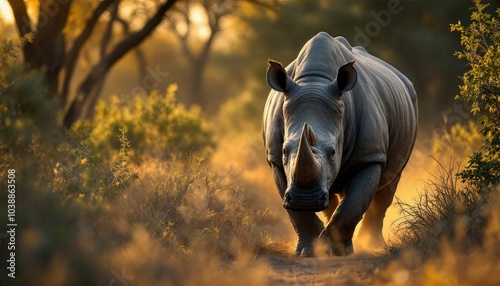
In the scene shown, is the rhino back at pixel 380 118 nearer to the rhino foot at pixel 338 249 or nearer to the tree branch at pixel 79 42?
the rhino foot at pixel 338 249

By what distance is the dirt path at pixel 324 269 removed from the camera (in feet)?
18.6

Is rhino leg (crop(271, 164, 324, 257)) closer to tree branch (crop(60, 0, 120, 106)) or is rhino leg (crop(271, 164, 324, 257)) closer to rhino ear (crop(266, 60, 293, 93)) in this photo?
rhino ear (crop(266, 60, 293, 93))

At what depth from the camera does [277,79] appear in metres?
7.20

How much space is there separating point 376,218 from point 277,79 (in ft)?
7.95

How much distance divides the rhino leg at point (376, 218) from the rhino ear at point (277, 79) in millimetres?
2167

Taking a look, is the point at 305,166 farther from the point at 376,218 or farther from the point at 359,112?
the point at 376,218

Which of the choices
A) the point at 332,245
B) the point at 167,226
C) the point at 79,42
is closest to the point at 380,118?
the point at 332,245

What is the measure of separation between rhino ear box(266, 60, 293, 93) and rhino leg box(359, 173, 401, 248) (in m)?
2.17

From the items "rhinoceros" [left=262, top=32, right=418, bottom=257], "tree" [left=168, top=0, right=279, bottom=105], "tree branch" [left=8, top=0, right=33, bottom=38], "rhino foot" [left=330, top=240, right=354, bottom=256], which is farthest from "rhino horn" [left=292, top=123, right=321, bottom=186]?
"tree" [left=168, top=0, right=279, bottom=105]

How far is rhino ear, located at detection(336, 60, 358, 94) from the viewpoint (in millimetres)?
7000

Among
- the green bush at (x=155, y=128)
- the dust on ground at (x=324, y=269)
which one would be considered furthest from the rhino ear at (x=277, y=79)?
the green bush at (x=155, y=128)

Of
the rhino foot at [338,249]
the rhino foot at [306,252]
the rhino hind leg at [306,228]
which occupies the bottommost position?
the rhino foot at [306,252]

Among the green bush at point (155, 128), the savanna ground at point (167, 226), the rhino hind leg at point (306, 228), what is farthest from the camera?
the green bush at point (155, 128)

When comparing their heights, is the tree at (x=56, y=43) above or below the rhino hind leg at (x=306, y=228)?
above
